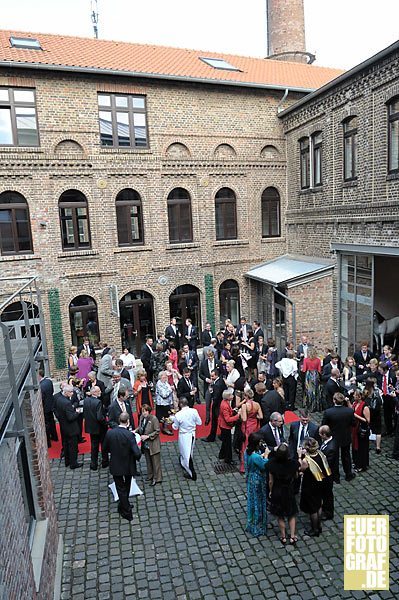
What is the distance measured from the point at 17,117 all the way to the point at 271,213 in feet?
30.3

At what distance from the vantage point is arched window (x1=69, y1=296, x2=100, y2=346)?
49.4 ft

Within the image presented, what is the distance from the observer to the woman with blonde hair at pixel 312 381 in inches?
432

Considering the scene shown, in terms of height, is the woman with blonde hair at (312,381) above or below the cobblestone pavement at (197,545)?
above

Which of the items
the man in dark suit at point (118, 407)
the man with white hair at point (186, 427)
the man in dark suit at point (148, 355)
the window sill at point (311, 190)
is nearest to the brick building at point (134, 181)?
the window sill at point (311, 190)

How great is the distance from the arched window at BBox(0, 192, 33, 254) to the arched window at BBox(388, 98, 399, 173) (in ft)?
34.1

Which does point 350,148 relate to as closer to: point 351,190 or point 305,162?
point 351,190

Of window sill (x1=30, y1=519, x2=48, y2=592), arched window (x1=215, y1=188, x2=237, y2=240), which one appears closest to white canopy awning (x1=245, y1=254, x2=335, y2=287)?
arched window (x1=215, y1=188, x2=237, y2=240)

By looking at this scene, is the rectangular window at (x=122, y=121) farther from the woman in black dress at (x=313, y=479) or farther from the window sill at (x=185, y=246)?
the woman in black dress at (x=313, y=479)

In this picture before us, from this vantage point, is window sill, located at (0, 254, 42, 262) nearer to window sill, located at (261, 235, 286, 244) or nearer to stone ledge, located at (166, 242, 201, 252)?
stone ledge, located at (166, 242, 201, 252)

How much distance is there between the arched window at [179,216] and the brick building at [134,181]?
0.05 meters

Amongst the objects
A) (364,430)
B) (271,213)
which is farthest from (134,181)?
(364,430)

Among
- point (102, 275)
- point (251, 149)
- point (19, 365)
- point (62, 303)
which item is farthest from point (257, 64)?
point (19, 365)

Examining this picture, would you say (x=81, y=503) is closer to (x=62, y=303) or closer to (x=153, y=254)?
(x=62, y=303)

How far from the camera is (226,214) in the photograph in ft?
55.4
